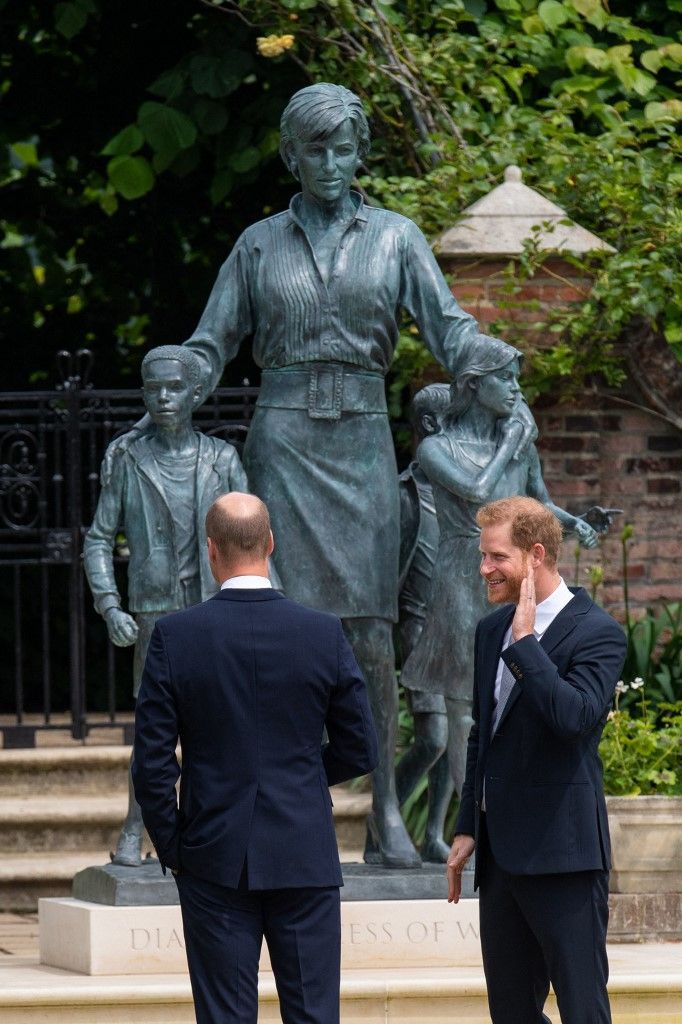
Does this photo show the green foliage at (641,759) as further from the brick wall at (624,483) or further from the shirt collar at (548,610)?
the shirt collar at (548,610)

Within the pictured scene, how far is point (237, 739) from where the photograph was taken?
4164 millimetres

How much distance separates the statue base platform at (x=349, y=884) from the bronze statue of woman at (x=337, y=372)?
91 millimetres

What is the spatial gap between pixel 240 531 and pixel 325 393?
1.81 metres

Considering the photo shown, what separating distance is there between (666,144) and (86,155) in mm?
3343

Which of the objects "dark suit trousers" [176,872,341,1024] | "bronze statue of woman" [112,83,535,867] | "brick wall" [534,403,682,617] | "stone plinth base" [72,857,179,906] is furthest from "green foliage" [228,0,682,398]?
"dark suit trousers" [176,872,341,1024]

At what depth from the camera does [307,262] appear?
19.6 ft

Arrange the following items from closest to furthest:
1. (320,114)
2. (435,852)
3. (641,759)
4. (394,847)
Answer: (320,114), (394,847), (435,852), (641,759)

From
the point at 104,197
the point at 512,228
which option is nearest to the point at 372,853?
the point at 512,228

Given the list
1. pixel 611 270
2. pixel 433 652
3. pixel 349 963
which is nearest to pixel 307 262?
pixel 433 652

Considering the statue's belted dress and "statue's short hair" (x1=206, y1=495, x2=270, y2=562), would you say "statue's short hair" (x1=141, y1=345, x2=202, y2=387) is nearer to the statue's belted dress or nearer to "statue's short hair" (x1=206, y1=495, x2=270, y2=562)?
the statue's belted dress

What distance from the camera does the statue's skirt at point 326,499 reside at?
5.99 metres

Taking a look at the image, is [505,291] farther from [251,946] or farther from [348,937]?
[251,946]

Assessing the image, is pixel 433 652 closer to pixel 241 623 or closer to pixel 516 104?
pixel 241 623

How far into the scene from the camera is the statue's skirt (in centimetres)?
599
